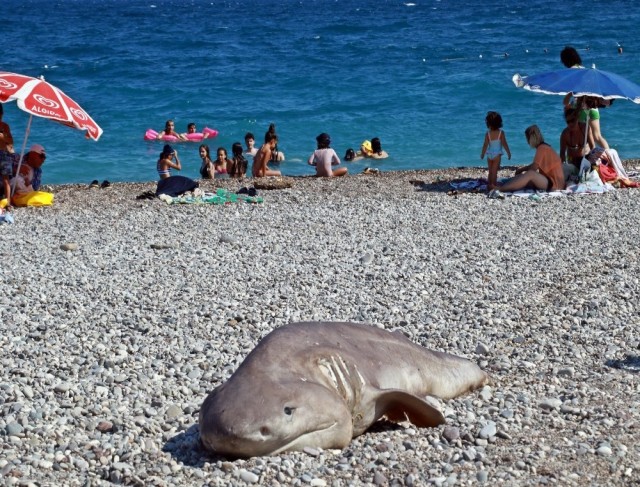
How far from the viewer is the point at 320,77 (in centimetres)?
3466

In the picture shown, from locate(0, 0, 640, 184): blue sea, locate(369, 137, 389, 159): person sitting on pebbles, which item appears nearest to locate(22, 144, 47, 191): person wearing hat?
locate(0, 0, 640, 184): blue sea

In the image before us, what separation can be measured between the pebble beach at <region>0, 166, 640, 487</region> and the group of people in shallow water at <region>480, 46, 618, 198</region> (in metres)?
0.53

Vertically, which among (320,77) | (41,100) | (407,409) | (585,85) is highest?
(585,85)

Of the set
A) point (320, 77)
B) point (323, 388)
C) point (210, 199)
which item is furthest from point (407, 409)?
point (320, 77)

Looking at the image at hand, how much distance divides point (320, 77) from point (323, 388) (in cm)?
2911

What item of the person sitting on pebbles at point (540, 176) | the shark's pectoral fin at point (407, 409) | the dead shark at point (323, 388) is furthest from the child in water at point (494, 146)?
the shark's pectoral fin at point (407, 409)

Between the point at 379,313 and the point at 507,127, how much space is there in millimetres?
17479

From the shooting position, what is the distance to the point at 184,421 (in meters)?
6.82

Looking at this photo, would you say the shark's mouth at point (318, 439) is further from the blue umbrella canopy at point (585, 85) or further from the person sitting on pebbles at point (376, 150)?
the person sitting on pebbles at point (376, 150)

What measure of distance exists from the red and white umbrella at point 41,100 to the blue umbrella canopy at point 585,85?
6.38 m

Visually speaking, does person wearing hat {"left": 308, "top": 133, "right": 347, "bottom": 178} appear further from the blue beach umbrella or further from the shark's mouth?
the shark's mouth

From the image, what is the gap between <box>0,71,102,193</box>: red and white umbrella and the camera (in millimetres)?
13836

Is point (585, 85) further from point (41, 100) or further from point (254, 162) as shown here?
point (41, 100)

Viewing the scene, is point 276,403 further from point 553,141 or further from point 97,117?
point 97,117
